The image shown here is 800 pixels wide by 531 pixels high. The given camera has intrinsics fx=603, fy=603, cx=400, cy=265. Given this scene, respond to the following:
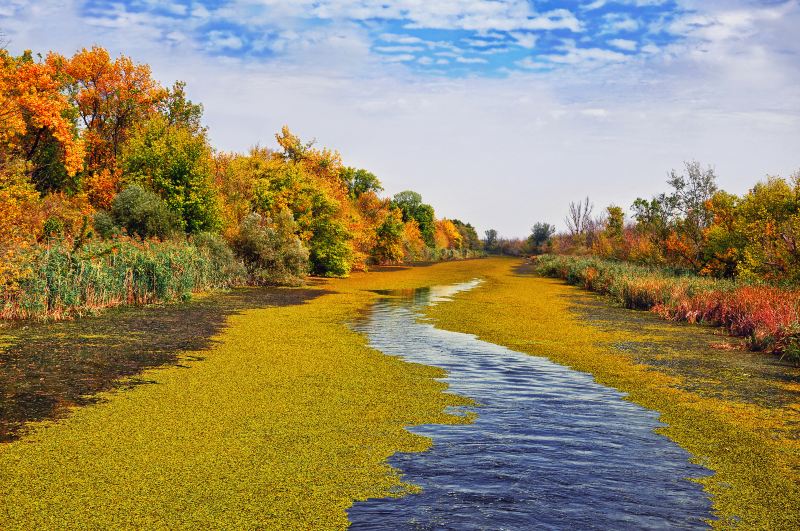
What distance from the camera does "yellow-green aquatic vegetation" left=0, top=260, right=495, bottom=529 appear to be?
5.34 m

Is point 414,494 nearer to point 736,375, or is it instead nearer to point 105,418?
point 105,418

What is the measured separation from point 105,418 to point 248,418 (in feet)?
6.06

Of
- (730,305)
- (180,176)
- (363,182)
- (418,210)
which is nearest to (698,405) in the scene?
(730,305)

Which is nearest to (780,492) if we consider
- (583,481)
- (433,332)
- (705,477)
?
(705,477)

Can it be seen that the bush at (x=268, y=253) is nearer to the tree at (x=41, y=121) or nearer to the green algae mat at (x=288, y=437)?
the tree at (x=41, y=121)

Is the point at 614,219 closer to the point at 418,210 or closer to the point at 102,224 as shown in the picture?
the point at 418,210

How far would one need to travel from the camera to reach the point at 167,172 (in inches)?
1404

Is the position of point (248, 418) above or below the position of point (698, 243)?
below

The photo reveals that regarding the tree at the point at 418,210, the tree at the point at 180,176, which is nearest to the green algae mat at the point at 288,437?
the tree at the point at 180,176

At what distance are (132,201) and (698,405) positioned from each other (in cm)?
2781

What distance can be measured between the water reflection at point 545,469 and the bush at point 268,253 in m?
22.3

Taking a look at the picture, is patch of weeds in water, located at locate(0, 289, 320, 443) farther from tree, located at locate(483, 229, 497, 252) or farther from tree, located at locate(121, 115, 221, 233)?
tree, located at locate(483, 229, 497, 252)

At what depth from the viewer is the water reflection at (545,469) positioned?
17.6ft

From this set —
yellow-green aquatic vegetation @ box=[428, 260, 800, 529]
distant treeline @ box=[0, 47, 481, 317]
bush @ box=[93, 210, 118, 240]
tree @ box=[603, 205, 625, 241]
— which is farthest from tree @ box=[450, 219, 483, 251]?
yellow-green aquatic vegetation @ box=[428, 260, 800, 529]
